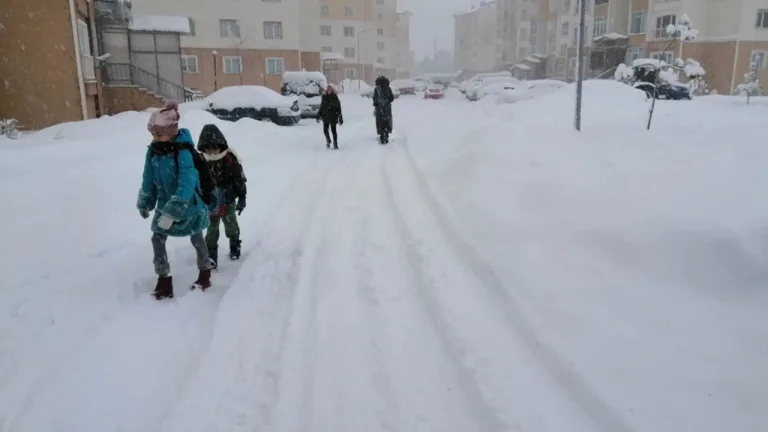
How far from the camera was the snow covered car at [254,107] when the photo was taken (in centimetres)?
1862

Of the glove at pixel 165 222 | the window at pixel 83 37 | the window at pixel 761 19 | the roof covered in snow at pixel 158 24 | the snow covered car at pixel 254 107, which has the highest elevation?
the window at pixel 761 19

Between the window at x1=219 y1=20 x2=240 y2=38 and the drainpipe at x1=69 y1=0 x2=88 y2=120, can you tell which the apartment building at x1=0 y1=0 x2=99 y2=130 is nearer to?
the drainpipe at x1=69 y1=0 x2=88 y2=120

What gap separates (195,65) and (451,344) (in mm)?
42666

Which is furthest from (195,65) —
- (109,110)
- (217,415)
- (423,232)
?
A: (217,415)

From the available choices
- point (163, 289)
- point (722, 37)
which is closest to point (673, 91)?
point (722, 37)

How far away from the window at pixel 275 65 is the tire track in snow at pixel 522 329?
37799 mm

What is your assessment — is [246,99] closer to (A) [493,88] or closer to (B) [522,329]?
(B) [522,329]

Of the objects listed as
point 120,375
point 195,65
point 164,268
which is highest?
point 195,65

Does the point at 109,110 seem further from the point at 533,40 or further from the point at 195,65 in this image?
the point at 533,40

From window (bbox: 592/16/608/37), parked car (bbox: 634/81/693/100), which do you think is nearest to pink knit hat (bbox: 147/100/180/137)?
parked car (bbox: 634/81/693/100)

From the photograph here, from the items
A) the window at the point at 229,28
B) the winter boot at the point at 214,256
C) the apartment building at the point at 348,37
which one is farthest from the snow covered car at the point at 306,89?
the apartment building at the point at 348,37

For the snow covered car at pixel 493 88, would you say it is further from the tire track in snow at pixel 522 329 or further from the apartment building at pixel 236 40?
the tire track in snow at pixel 522 329

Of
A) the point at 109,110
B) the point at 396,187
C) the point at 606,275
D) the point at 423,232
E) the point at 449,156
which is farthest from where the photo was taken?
the point at 109,110

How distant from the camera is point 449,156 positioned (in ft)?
33.6
